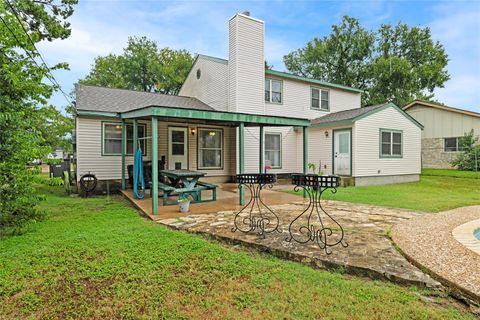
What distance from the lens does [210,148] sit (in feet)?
37.5

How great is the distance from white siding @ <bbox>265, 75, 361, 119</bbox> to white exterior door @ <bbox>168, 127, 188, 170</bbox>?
12.8 ft

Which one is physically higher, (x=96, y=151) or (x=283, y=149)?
(x=283, y=149)

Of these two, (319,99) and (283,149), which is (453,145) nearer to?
(319,99)

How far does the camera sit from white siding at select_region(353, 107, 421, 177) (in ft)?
36.5

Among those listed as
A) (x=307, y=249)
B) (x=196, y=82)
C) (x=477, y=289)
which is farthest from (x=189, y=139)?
(x=477, y=289)

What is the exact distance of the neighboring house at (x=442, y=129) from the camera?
53.4ft

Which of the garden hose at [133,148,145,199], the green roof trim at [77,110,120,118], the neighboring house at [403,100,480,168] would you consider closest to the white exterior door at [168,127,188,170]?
the green roof trim at [77,110,120,118]

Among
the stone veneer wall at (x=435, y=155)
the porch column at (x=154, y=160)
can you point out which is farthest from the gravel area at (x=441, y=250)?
the stone veneer wall at (x=435, y=155)

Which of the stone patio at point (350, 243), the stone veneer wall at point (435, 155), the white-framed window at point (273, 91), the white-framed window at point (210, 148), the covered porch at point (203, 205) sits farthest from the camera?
the stone veneer wall at point (435, 155)

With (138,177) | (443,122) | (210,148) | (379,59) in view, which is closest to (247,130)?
(210,148)

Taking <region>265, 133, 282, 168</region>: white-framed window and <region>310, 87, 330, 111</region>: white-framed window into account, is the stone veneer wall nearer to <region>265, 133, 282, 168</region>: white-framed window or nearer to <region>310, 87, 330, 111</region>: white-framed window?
<region>310, 87, 330, 111</region>: white-framed window

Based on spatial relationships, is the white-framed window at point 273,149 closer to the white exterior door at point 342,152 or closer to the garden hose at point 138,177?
the white exterior door at point 342,152

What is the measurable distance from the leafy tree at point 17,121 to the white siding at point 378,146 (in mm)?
10270

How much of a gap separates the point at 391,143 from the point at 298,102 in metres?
4.53
